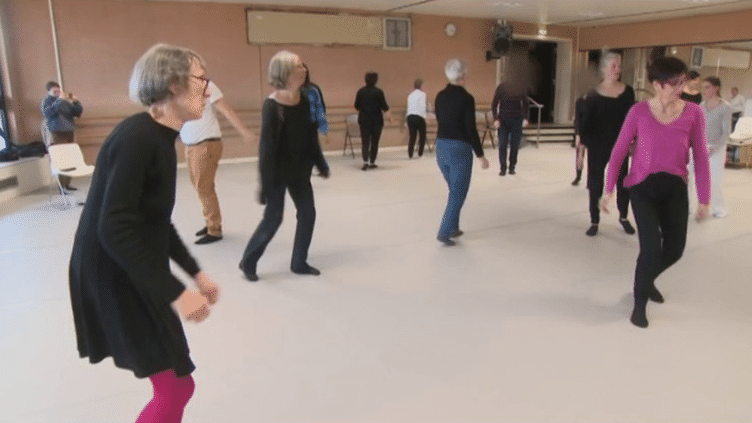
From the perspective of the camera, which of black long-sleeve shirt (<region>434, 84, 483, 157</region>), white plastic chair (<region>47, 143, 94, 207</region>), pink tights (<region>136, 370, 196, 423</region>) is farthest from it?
white plastic chair (<region>47, 143, 94, 207</region>)

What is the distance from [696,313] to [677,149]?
3.18ft

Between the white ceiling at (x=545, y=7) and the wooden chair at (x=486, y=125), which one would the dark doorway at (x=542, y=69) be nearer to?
the white ceiling at (x=545, y=7)

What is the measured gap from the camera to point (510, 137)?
7.88 m

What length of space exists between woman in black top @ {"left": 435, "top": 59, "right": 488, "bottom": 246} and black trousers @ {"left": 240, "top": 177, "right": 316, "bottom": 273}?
1191 millimetres

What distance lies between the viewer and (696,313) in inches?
121

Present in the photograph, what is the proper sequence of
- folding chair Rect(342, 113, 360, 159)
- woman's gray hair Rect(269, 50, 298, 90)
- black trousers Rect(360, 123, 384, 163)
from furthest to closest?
folding chair Rect(342, 113, 360, 159), black trousers Rect(360, 123, 384, 163), woman's gray hair Rect(269, 50, 298, 90)

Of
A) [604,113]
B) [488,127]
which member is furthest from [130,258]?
[488,127]

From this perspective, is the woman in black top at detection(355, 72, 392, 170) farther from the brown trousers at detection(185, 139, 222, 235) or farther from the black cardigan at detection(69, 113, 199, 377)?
the black cardigan at detection(69, 113, 199, 377)

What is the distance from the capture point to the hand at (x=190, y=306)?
1336 mm

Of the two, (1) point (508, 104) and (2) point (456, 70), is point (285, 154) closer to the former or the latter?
(2) point (456, 70)

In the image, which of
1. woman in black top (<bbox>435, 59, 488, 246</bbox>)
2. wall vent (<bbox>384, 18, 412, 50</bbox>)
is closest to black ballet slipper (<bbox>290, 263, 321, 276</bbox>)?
woman in black top (<bbox>435, 59, 488, 246</bbox>)

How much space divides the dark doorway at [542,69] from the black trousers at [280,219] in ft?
36.5

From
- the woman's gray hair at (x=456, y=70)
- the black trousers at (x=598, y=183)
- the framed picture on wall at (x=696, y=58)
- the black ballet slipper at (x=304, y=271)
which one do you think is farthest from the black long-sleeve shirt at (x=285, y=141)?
the framed picture on wall at (x=696, y=58)

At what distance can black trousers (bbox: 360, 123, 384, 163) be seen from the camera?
8.29 m
